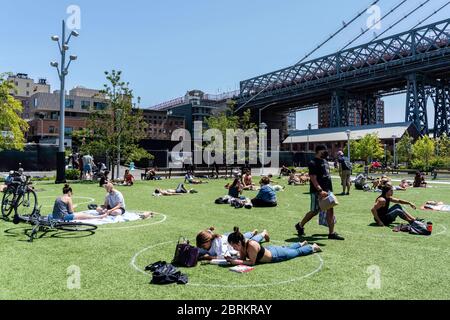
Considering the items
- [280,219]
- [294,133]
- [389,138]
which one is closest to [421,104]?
[389,138]

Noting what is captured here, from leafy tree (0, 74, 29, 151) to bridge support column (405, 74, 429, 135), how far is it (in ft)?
268

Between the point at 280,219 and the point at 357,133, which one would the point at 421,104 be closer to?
the point at 357,133

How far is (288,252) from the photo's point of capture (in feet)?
24.8

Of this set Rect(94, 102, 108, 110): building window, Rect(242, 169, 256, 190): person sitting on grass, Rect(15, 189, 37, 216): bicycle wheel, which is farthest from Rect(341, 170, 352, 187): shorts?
Rect(94, 102, 108, 110): building window

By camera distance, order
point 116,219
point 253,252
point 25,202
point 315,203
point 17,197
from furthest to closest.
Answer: point 25,202 < point 17,197 < point 116,219 < point 315,203 < point 253,252

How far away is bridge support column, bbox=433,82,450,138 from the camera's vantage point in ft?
319

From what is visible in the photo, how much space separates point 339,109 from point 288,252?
106358 mm

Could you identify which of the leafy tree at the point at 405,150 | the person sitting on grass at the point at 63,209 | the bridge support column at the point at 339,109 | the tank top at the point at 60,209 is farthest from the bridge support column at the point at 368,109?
the tank top at the point at 60,209

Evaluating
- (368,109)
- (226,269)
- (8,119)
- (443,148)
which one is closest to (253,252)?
(226,269)

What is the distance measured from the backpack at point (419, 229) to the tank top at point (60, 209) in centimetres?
912

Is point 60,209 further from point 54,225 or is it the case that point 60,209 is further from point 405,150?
point 405,150

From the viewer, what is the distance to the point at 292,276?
6.50 m

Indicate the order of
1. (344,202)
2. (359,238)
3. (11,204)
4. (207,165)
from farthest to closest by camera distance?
(207,165) < (344,202) < (11,204) < (359,238)
